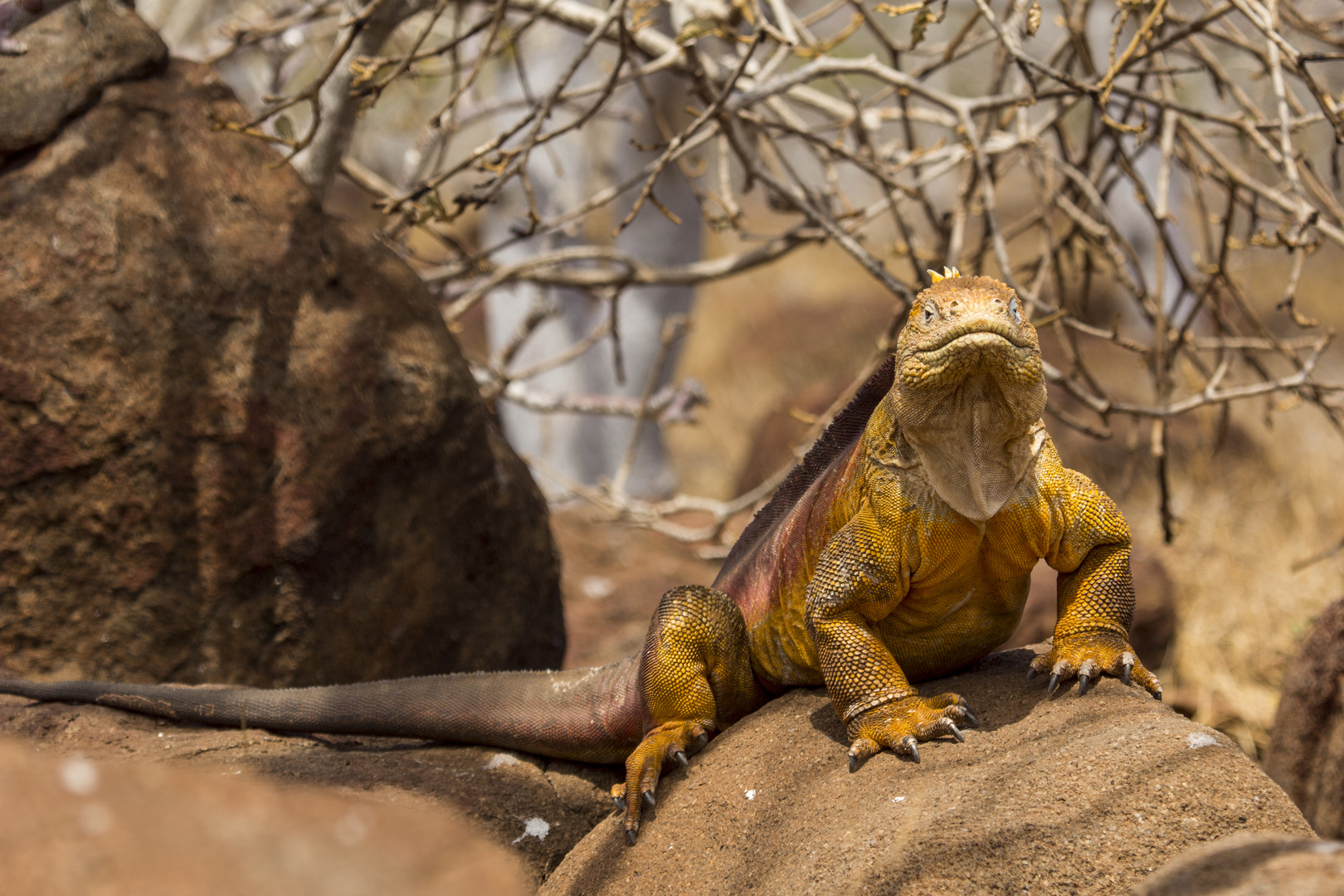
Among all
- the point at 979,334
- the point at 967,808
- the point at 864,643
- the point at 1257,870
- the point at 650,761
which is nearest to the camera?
the point at 1257,870

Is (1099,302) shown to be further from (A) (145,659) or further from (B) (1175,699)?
(A) (145,659)

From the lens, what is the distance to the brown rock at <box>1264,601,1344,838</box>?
13.2 feet

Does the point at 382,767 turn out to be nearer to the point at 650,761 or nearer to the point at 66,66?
the point at 650,761

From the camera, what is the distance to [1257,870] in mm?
1686

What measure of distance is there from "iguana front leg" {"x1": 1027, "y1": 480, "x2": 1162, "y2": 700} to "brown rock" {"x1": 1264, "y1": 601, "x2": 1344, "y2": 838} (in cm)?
180

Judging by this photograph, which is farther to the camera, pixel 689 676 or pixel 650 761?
pixel 689 676

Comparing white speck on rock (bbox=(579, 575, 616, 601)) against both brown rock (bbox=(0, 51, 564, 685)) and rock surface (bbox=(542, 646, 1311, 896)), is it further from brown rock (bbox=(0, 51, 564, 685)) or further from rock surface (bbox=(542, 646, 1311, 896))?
rock surface (bbox=(542, 646, 1311, 896))

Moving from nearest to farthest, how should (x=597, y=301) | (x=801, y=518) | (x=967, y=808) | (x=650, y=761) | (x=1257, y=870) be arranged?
1. (x=1257, y=870)
2. (x=967, y=808)
3. (x=650, y=761)
4. (x=801, y=518)
5. (x=597, y=301)

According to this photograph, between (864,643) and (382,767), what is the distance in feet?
4.92

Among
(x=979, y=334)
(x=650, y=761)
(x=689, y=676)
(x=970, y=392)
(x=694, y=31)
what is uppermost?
(x=694, y=31)

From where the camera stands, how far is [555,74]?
34.1 feet

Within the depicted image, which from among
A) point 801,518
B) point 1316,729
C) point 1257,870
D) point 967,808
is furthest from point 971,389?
point 1316,729

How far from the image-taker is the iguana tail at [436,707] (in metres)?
3.37

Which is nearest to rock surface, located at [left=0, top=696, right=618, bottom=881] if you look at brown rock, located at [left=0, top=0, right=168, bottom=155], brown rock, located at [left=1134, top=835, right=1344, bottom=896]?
brown rock, located at [left=1134, top=835, right=1344, bottom=896]
